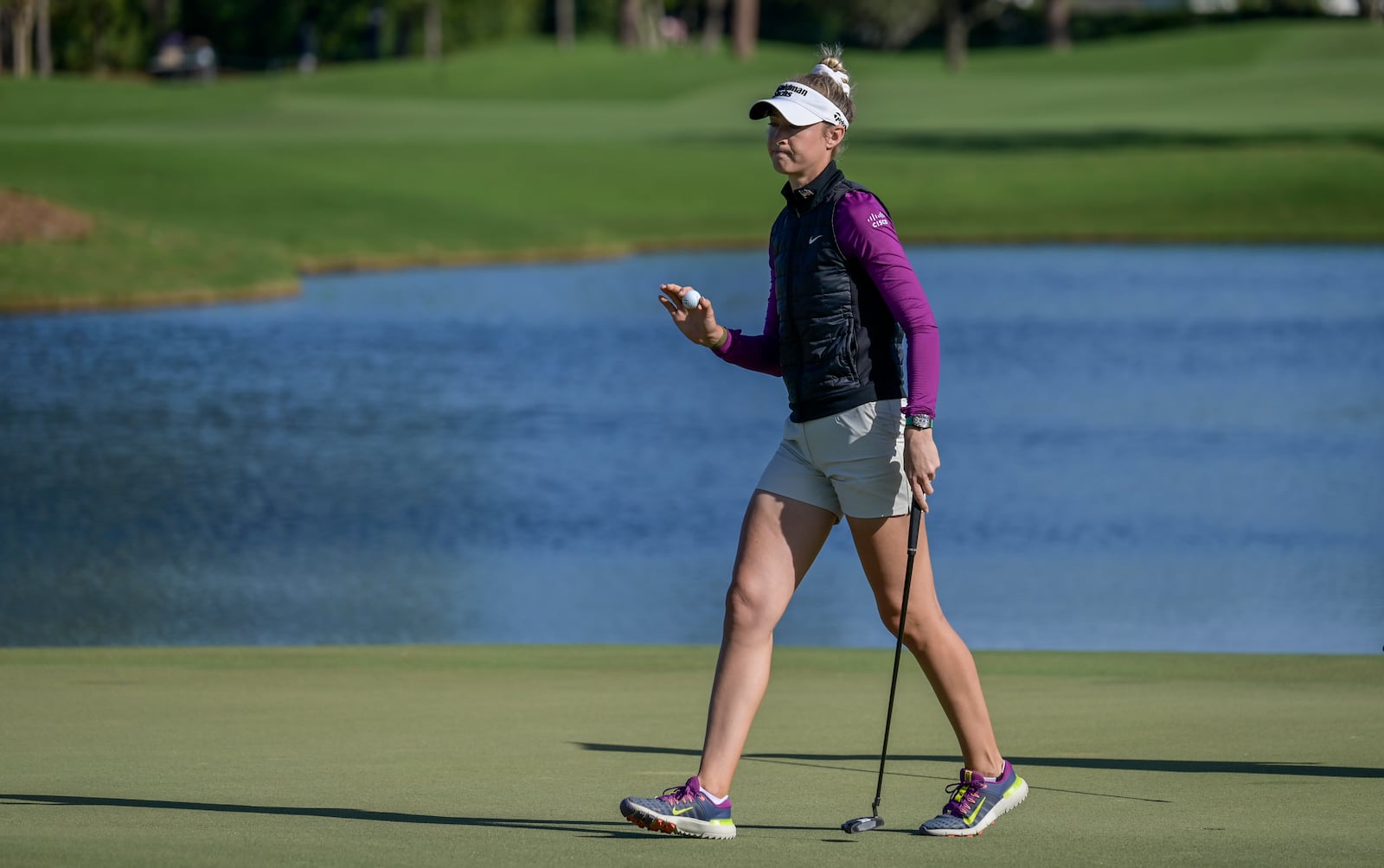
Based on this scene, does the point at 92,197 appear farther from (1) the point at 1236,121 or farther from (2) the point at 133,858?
(2) the point at 133,858

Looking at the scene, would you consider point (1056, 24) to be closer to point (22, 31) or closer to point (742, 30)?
point (742, 30)

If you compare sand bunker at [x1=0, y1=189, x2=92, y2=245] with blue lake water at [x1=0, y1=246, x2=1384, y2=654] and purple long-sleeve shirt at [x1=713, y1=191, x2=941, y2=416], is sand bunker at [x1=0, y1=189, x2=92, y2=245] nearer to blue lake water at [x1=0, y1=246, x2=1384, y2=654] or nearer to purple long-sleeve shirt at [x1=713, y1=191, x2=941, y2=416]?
blue lake water at [x1=0, y1=246, x2=1384, y2=654]

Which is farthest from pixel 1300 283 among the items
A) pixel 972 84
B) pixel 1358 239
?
pixel 972 84

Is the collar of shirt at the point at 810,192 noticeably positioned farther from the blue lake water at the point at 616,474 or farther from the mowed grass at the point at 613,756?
the blue lake water at the point at 616,474

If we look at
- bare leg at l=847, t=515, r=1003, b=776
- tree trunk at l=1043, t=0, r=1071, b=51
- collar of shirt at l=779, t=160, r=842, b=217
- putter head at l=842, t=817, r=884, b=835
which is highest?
collar of shirt at l=779, t=160, r=842, b=217

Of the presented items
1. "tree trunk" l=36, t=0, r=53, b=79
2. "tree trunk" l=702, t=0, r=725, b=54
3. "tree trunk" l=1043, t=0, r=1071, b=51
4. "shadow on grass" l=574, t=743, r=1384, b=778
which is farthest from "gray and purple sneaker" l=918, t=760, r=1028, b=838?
"tree trunk" l=702, t=0, r=725, b=54

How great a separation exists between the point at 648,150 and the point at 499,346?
25.5 metres

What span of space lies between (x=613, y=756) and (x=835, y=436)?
1.69 metres

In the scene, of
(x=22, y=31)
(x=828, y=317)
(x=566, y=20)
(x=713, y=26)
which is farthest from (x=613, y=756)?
(x=713, y=26)

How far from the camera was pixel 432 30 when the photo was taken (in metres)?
90.8

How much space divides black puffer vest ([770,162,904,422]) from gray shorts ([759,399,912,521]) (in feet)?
0.11

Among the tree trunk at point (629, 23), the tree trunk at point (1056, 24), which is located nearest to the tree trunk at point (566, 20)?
the tree trunk at point (629, 23)

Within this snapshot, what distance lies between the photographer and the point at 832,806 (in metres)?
5.86

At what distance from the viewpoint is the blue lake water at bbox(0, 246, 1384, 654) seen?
1280 centimetres
